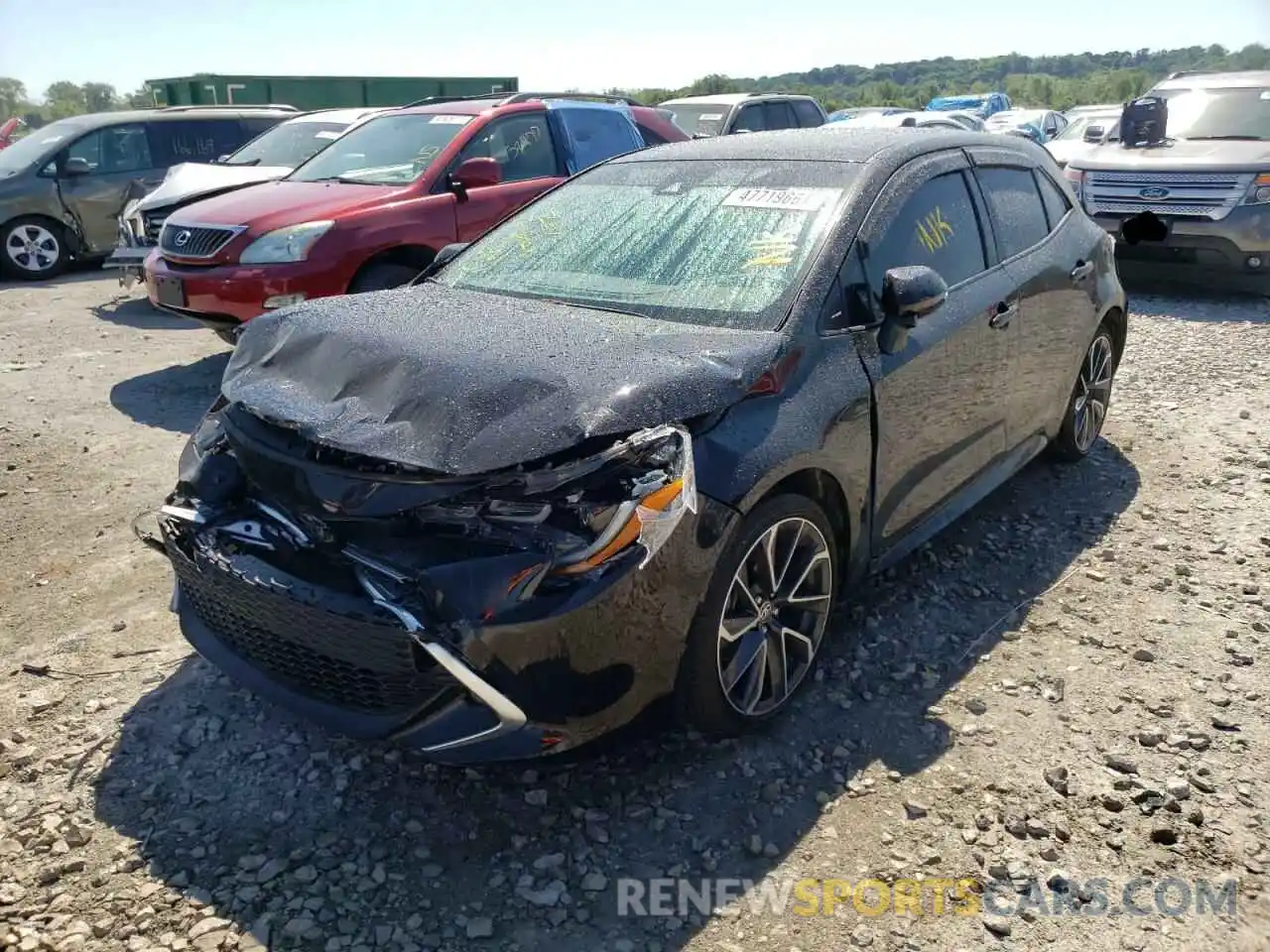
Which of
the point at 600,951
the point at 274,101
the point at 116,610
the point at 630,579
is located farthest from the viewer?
the point at 274,101

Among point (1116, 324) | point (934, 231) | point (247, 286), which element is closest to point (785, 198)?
point (934, 231)

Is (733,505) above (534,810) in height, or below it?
above

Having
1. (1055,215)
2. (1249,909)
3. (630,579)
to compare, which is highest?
(1055,215)

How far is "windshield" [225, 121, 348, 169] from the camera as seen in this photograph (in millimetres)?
9375

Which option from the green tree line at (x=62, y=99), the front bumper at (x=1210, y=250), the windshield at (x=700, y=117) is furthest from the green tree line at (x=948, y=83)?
the front bumper at (x=1210, y=250)

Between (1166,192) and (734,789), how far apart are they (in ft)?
26.9

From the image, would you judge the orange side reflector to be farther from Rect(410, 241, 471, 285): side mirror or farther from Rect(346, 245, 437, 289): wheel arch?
Rect(346, 245, 437, 289): wheel arch

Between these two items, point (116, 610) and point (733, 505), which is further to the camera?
point (116, 610)

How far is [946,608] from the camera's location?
393 cm

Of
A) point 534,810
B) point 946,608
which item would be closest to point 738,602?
point 534,810

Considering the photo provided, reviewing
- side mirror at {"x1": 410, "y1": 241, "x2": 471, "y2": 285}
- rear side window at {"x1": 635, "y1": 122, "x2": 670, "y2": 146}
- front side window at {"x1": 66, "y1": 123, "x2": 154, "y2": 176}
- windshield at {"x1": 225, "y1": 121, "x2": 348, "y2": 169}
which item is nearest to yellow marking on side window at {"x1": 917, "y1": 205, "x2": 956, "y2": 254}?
side mirror at {"x1": 410, "y1": 241, "x2": 471, "y2": 285}

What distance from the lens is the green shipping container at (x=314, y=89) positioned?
22.1m

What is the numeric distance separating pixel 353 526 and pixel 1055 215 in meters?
3.68

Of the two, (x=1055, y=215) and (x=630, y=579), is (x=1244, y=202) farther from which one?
(x=630, y=579)
